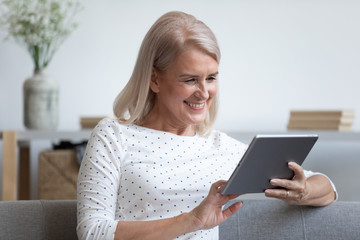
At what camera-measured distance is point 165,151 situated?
177 cm

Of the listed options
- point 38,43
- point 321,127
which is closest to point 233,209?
point 321,127

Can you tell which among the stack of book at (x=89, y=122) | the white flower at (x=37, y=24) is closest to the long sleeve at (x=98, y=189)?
the stack of book at (x=89, y=122)

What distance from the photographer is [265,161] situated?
1482 mm

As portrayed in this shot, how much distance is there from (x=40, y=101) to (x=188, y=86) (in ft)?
6.08

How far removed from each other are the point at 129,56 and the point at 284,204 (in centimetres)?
210

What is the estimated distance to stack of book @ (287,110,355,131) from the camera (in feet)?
10.9

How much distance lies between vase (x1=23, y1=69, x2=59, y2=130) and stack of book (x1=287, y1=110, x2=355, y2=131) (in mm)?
1341

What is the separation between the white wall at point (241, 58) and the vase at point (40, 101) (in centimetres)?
35

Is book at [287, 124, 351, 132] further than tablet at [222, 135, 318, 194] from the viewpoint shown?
Yes

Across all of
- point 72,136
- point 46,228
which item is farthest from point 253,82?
point 46,228

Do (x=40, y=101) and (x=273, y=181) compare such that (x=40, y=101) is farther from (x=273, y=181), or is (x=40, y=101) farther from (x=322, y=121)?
(x=273, y=181)

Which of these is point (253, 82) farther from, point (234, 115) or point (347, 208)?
point (347, 208)

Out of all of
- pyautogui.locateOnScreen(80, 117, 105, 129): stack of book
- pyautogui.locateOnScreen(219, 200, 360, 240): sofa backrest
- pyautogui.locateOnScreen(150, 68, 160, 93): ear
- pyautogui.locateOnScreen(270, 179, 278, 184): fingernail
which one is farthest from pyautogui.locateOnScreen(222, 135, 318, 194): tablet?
pyautogui.locateOnScreen(80, 117, 105, 129): stack of book

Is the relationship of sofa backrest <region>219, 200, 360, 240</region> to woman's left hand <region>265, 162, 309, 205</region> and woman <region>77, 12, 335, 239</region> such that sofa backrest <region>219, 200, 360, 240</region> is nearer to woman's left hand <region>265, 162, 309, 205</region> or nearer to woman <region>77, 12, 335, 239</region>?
woman <region>77, 12, 335, 239</region>
